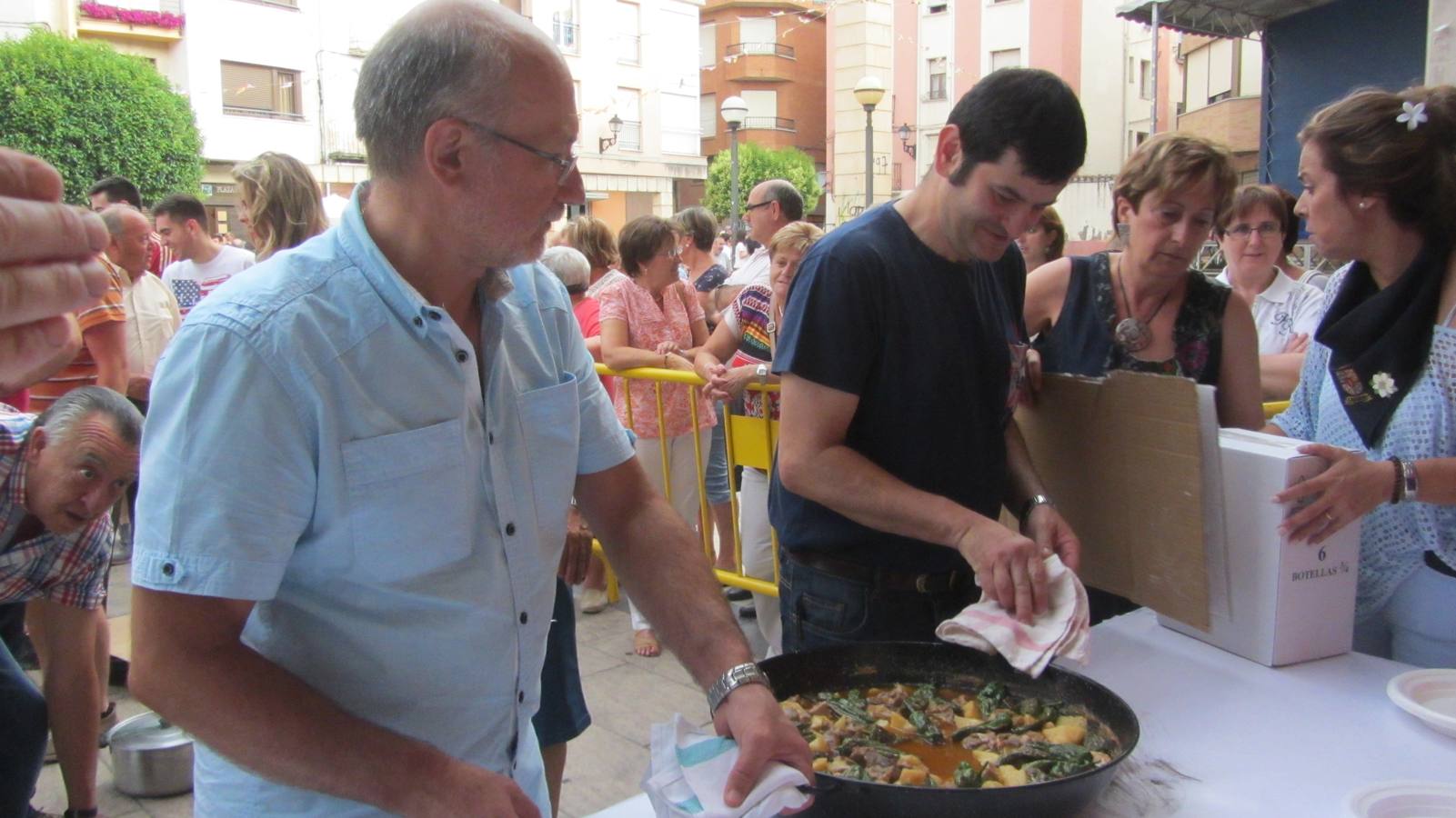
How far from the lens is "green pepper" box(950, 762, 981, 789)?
1.46 m

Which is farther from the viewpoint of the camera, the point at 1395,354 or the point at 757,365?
the point at 757,365

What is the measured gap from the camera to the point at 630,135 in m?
31.6

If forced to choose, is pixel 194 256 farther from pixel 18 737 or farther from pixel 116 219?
pixel 18 737

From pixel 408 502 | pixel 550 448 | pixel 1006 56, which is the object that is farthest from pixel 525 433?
pixel 1006 56

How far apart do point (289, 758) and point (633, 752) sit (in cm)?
266

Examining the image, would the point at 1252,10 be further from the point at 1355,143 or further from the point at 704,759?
the point at 704,759

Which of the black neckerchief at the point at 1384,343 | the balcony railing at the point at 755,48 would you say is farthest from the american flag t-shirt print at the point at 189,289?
the balcony railing at the point at 755,48

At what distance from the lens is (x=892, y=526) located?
1847mm

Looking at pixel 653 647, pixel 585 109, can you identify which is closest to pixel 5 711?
pixel 653 647

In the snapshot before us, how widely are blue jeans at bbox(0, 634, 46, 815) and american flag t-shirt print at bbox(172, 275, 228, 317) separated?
10.9ft

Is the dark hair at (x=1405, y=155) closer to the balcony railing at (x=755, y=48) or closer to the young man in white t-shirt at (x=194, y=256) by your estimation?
the young man in white t-shirt at (x=194, y=256)

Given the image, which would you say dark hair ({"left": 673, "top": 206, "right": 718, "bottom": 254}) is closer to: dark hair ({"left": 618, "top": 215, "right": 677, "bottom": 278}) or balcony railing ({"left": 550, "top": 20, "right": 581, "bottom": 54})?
dark hair ({"left": 618, "top": 215, "right": 677, "bottom": 278})

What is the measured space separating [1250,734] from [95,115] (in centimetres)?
2485

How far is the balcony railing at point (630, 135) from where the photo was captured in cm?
3136
